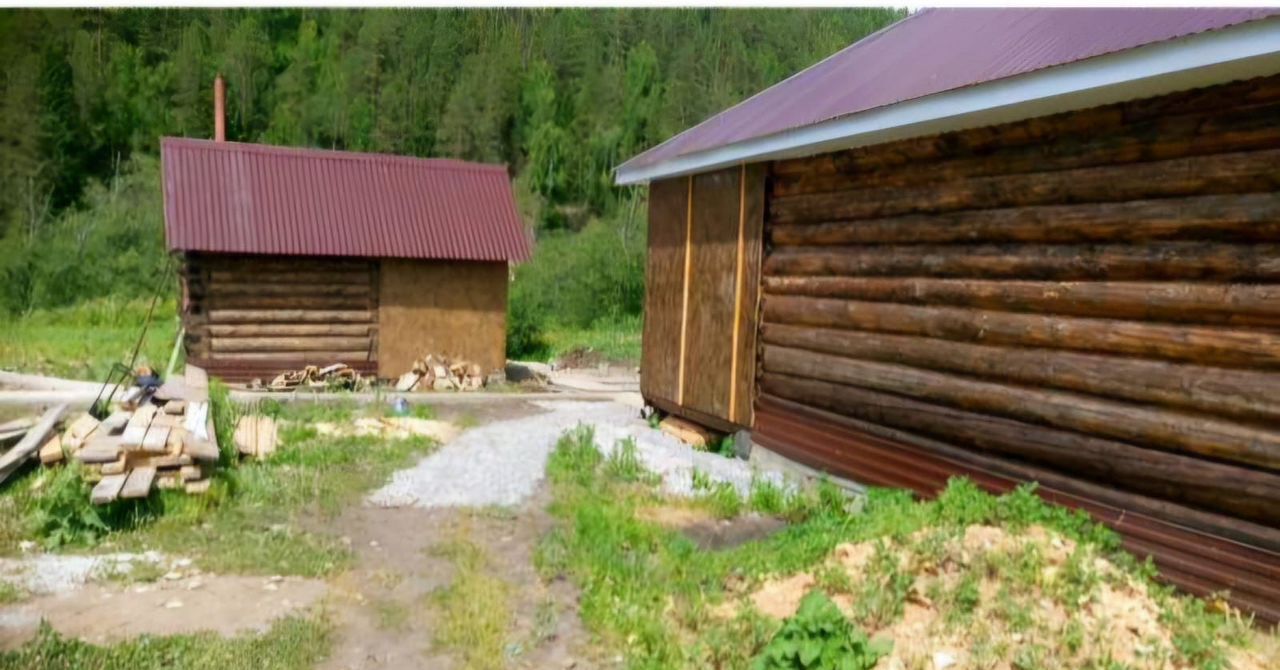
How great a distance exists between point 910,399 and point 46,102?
1948 inches

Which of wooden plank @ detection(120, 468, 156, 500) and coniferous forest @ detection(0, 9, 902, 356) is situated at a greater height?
coniferous forest @ detection(0, 9, 902, 356)

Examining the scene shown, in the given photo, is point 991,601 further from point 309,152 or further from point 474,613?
point 309,152

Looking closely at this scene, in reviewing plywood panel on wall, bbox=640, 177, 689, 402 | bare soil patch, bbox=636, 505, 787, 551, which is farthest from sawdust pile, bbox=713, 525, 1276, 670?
plywood panel on wall, bbox=640, 177, 689, 402

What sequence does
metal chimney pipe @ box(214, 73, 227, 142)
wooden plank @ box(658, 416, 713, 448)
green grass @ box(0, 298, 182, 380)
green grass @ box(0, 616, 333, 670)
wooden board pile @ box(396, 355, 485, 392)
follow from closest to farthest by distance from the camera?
green grass @ box(0, 616, 333, 670)
wooden plank @ box(658, 416, 713, 448)
wooden board pile @ box(396, 355, 485, 392)
green grass @ box(0, 298, 182, 380)
metal chimney pipe @ box(214, 73, 227, 142)

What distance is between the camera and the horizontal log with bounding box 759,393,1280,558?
461 cm

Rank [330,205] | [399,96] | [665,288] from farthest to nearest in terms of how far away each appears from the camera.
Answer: [399,96] → [330,205] → [665,288]

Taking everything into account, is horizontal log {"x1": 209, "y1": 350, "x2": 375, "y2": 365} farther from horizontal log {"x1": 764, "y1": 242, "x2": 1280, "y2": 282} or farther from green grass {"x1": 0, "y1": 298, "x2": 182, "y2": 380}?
horizontal log {"x1": 764, "y1": 242, "x2": 1280, "y2": 282}

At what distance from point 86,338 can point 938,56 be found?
1963 centimetres

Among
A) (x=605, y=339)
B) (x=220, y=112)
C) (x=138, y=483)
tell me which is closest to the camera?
(x=138, y=483)

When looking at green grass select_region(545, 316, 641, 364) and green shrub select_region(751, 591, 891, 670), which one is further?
green grass select_region(545, 316, 641, 364)

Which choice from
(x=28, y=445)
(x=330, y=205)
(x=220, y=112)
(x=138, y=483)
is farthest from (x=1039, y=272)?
(x=220, y=112)

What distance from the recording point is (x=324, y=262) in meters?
15.2

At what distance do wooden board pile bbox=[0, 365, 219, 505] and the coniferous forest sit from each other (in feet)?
99.7

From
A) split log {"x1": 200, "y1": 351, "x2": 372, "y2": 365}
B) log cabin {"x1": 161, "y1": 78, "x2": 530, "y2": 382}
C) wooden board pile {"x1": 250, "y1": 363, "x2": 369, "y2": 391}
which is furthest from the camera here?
split log {"x1": 200, "y1": 351, "x2": 372, "y2": 365}
